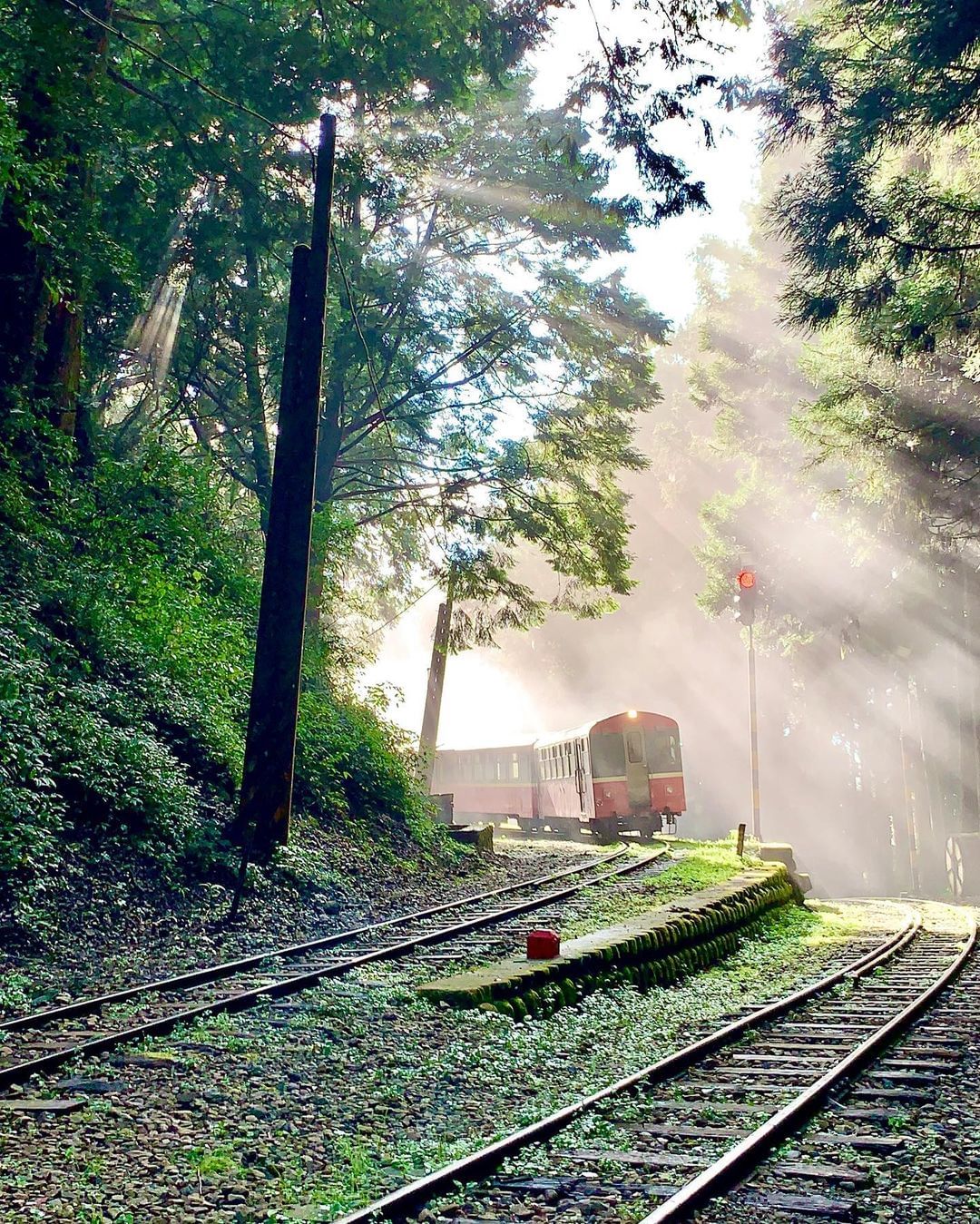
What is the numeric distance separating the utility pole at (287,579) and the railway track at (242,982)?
158 centimetres

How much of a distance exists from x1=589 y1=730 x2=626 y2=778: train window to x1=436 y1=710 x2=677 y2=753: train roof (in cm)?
31

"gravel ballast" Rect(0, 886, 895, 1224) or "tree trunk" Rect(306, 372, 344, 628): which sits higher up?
"tree trunk" Rect(306, 372, 344, 628)

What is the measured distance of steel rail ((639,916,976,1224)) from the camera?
175 inches

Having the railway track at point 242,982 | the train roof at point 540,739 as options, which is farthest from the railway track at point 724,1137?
the train roof at point 540,739

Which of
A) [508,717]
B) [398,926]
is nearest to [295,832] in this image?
[398,926]

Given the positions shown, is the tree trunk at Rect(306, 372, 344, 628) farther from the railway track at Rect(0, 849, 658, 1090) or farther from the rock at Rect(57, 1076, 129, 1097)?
the rock at Rect(57, 1076, 129, 1097)

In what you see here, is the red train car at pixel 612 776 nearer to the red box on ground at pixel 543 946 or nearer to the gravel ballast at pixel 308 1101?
the red box on ground at pixel 543 946

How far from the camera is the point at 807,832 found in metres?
53.8

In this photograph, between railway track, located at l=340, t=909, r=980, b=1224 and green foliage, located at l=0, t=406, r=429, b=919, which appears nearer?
railway track, located at l=340, t=909, r=980, b=1224

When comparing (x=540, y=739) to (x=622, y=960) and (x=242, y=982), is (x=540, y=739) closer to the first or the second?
(x=622, y=960)

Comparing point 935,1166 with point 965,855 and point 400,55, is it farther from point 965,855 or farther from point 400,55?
point 965,855

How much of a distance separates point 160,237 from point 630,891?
1091 centimetres

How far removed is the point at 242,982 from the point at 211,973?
0.26 m

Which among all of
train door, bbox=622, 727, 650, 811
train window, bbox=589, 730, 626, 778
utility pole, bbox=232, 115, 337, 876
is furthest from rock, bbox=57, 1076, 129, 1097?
train door, bbox=622, 727, 650, 811
